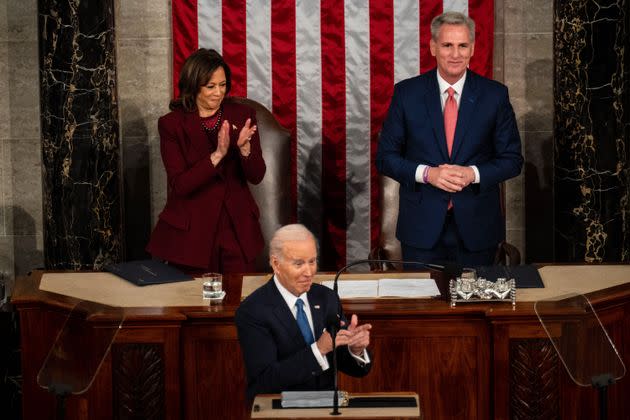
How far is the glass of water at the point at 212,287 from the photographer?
4.68m

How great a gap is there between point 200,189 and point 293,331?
200cm

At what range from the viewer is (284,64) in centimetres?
714

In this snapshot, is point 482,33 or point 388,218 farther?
point 482,33

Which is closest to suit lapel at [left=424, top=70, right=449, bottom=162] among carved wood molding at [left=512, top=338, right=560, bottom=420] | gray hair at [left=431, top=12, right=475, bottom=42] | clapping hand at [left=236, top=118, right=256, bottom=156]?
gray hair at [left=431, top=12, right=475, bottom=42]

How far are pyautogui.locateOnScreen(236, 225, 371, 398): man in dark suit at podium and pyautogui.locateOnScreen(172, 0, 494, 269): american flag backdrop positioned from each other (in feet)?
10.5

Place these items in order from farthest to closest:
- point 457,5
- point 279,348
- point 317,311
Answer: point 457,5 → point 317,311 → point 279,348

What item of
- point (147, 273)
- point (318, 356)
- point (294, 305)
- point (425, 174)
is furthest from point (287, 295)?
point (425, 174)

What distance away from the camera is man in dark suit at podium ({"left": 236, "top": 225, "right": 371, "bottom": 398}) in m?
3.75

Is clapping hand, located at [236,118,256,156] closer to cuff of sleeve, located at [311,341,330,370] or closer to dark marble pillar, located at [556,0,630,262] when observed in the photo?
cuff of sleeve, located at [311,341,330,370]

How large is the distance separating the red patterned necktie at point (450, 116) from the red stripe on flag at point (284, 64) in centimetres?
178

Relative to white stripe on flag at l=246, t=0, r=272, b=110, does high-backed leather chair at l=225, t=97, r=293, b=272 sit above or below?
below

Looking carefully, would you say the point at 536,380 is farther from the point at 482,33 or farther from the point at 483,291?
the point at 482,33

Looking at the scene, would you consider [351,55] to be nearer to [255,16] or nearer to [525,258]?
[255,16]

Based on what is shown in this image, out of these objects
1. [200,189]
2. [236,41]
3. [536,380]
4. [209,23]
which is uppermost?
[209,23]
